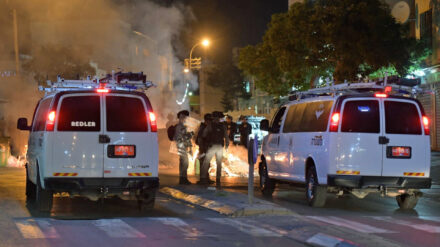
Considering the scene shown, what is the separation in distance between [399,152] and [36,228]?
20.5ft

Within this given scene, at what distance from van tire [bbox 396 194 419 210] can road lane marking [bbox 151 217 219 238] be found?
4670 millimetres

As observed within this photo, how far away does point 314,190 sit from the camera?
40.2ft

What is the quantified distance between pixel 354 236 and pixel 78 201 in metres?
6.06

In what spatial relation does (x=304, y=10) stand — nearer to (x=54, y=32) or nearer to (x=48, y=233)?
(x=54, y=32)

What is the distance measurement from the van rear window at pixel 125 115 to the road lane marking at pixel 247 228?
184 centimetres

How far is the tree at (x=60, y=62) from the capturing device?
120 ft

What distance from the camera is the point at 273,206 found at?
438 inches

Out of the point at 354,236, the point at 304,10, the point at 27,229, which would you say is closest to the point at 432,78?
the point at 304,10

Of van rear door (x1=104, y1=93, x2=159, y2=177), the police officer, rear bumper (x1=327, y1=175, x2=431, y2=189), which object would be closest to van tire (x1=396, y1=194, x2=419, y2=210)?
rear bumper (x1=327, y1=175, x2=431, y2=189)

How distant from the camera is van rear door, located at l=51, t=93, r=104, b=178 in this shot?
10.1m

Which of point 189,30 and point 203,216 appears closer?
point 203,216

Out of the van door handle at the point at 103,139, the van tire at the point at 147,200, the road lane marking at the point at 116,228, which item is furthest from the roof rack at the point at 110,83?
the road lane marking at the point at 116,228

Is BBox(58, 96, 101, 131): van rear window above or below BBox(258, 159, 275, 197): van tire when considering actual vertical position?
above

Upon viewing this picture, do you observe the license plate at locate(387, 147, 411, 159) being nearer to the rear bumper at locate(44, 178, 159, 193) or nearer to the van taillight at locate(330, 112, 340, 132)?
the van taillight at locate(330, 112, 340, 132)
